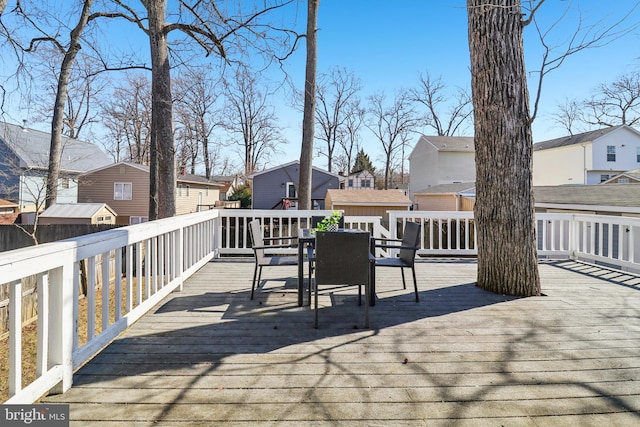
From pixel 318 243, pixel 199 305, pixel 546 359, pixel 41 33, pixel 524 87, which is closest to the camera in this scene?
pixel 546 359

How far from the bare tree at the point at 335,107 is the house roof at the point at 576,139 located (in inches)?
538

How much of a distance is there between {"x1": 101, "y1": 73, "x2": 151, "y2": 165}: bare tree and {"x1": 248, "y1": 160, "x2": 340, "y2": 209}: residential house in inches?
259

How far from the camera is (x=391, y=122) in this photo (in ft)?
101

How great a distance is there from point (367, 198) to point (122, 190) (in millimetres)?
13373

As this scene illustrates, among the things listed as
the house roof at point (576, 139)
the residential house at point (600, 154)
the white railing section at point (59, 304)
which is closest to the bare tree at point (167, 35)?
the white railing section at point (59, 304)

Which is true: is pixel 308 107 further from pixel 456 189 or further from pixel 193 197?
pixel 193 197

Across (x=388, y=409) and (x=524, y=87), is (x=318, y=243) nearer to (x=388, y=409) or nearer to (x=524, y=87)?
(x=388, y=409)

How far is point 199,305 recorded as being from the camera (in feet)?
11.1

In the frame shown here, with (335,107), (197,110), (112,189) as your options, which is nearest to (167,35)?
(197,110)

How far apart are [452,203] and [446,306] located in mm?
17056

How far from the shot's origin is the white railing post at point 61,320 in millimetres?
1814

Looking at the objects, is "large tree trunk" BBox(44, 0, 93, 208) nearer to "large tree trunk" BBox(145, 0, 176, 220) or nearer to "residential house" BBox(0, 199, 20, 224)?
"large tree trunk" BBox(145, 0, 176, 220)

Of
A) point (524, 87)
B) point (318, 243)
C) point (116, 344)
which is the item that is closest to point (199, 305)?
point (116, 344)

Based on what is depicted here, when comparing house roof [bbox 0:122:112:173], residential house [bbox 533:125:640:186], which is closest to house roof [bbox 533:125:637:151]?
residential house [bbox 533:125:640:186]
